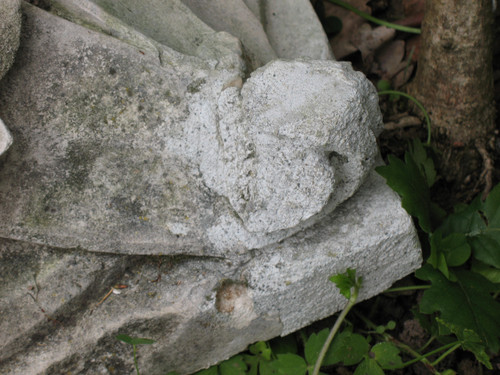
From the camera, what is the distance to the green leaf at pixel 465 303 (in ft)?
4.67

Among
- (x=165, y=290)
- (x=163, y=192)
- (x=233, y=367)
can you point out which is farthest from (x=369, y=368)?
(x=163, y=192)

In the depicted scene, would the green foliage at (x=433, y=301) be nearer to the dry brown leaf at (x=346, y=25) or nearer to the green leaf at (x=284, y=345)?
the green leaf at (x=284, y=345)

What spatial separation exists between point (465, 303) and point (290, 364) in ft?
1.81

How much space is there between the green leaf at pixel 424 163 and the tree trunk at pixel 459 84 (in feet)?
0.63

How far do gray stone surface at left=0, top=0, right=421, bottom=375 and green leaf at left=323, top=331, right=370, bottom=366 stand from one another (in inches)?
8.9

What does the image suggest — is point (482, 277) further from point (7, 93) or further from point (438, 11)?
point (7, 93)

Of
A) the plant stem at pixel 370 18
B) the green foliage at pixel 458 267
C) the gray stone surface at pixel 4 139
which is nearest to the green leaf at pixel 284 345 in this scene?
the green foliage at pixel 458 267

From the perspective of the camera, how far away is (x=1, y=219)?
125 cm

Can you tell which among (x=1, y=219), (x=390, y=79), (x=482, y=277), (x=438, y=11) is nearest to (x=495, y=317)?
(x=482, y=277)

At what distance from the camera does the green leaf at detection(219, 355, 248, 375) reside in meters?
1.61

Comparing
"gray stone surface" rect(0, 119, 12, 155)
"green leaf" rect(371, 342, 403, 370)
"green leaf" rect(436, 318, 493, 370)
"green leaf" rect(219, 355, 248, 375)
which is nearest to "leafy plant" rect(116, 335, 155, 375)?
"green leaf" rect(219, 355, 248, 375)

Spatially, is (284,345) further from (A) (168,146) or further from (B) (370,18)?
(B) (370,18)

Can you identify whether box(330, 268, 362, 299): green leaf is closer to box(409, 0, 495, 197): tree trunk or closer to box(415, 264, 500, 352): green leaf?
box(415, 264, 500, 352): green leaf

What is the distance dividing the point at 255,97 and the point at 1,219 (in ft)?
2.28
